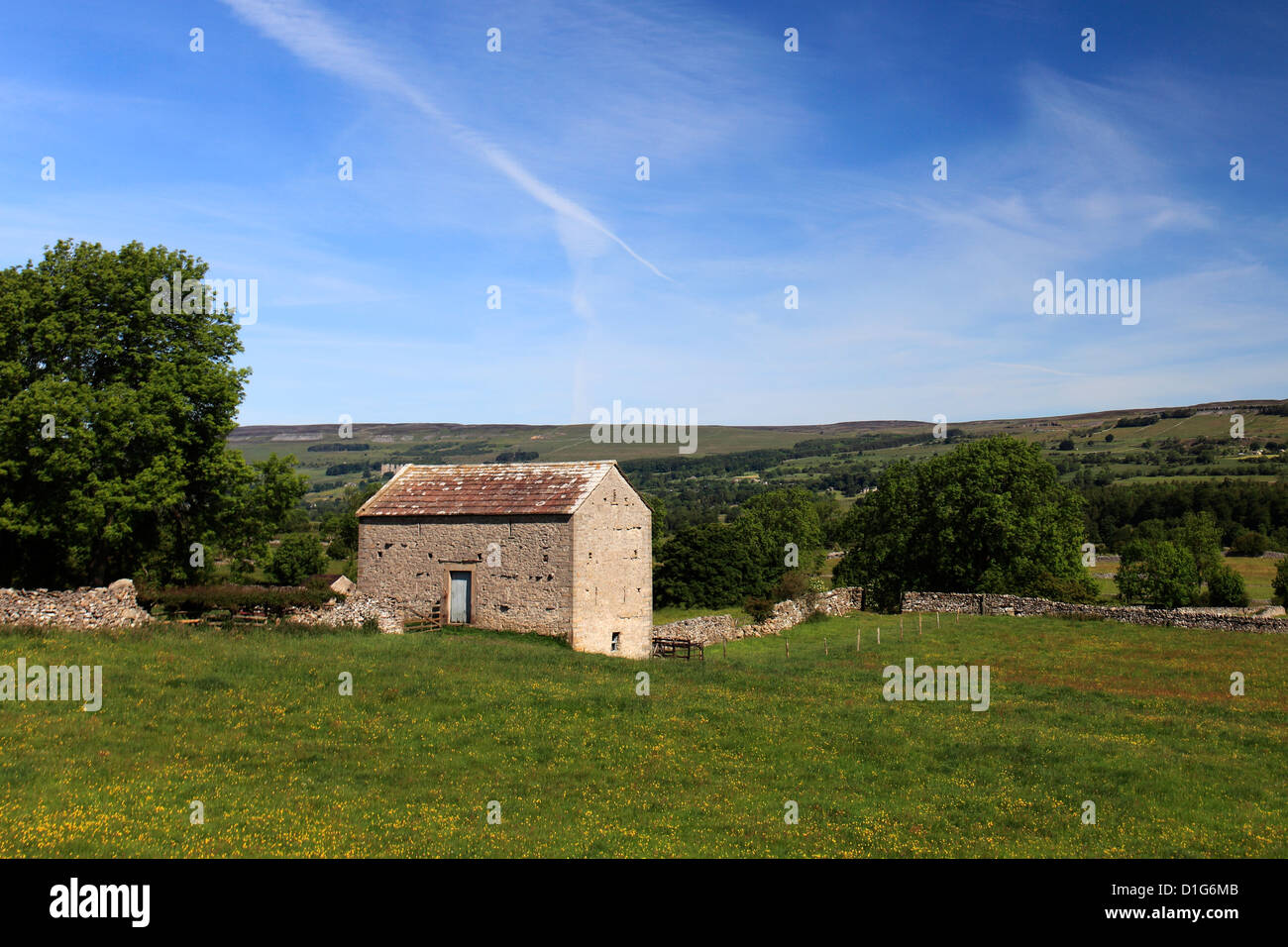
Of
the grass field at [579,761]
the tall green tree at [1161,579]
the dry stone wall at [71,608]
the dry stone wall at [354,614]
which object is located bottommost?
the tall green tree at [1161,579]

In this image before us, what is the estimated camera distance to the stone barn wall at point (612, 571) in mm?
30750

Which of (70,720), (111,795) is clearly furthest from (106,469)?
(111,795)

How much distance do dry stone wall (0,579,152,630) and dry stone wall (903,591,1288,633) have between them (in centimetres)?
4057

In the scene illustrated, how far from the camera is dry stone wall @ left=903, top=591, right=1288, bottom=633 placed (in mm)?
39969

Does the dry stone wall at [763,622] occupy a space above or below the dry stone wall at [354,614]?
below

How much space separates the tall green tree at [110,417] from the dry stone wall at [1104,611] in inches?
1509

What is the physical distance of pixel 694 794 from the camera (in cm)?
1507

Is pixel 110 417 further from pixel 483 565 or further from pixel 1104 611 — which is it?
pixel 1104 611

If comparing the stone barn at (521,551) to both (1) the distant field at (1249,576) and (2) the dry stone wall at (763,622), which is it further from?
(1) the distant field at (1249,576)

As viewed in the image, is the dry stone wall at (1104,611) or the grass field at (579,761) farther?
the dry stone wall at (1104,611)

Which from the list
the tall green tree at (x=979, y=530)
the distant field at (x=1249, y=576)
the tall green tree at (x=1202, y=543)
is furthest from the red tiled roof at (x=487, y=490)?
the tall green tree at (x=1202, y=543)

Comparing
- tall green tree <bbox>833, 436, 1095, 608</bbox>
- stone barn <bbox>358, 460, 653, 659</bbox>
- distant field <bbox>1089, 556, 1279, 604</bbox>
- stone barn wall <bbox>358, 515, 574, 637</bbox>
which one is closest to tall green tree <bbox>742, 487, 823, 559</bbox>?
tall green tree <bbox>833, 436, 1095, 608</bbox>

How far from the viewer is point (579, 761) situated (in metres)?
16.7

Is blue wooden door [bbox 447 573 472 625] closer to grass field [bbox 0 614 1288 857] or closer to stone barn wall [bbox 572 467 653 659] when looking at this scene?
grass field [bbox 0 614 1288 857]
